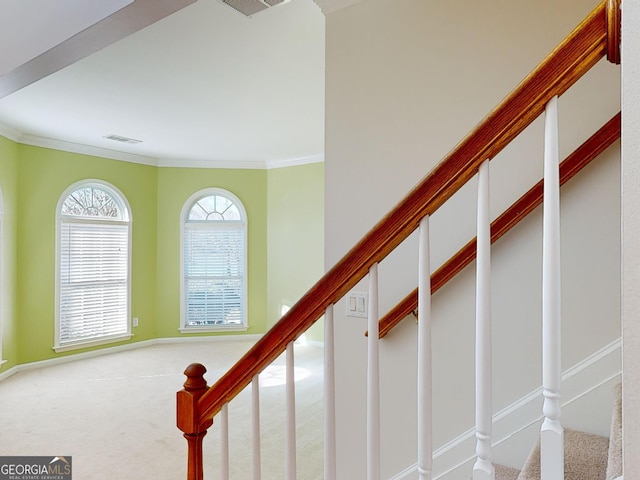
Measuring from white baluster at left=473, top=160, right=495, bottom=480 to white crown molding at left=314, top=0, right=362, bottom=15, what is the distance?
1693 millimetres

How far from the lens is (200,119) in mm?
4473

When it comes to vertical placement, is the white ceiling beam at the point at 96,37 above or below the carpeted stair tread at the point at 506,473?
above

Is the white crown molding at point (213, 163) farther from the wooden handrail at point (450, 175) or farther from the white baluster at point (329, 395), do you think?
the white baluster at point (329, 395)

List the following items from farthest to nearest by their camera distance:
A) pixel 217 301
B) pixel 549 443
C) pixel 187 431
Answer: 1. pixel 217 301
2. pixel 187 431
3. pixel 549 443

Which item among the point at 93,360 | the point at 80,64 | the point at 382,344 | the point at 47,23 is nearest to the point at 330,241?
the point at 382,344

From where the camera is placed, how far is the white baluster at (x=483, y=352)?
773mm

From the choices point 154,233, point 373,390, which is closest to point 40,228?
point 154,233

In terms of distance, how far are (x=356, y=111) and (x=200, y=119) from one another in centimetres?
283

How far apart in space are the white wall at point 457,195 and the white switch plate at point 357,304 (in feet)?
0.14

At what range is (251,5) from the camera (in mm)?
2213

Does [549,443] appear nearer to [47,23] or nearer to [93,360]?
[47,23]

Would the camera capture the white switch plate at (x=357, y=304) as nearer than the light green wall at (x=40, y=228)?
Yes
